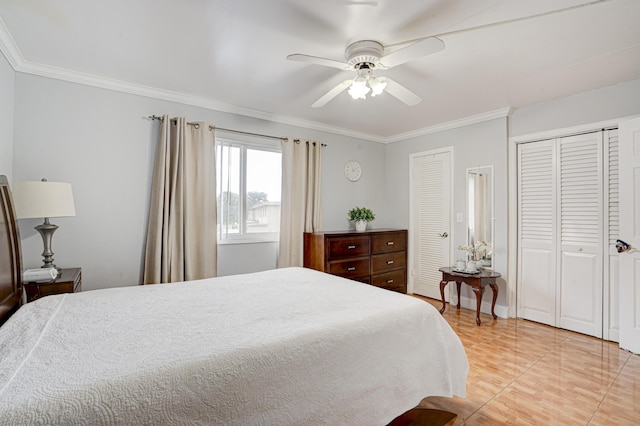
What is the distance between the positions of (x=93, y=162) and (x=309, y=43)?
2290mm

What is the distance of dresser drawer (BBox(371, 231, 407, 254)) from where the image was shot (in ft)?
14.4

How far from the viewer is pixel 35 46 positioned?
238 centimetres

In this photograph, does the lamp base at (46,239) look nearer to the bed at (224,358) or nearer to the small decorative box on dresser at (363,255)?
the bed at (224,358)

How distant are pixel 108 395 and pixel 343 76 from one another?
2.77m

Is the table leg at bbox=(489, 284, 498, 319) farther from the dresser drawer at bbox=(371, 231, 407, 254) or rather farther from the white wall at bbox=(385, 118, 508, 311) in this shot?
the dresser drawer at bbox=(371, 231, 407, 254)

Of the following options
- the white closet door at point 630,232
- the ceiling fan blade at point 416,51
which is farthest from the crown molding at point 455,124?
the ceiling fan blade at point 416,51

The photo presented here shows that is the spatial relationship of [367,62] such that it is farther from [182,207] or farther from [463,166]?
[463,166]

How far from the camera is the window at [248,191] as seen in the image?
147 inches

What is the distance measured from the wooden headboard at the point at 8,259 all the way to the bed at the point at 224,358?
0.20 m

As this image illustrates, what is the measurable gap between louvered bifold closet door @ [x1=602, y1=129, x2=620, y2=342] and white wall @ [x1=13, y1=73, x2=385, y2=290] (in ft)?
14.1

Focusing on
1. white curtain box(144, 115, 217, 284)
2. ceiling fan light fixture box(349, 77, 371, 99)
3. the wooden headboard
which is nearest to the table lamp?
the wooden headboard

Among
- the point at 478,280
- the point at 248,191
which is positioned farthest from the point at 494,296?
the point at 248,191

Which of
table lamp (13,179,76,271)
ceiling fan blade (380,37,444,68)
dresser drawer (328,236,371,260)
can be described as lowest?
dresser drawer (328,236,371,260)

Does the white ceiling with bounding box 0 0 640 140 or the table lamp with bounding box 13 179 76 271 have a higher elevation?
the white ceiling with bounding box 0 0 640 140
